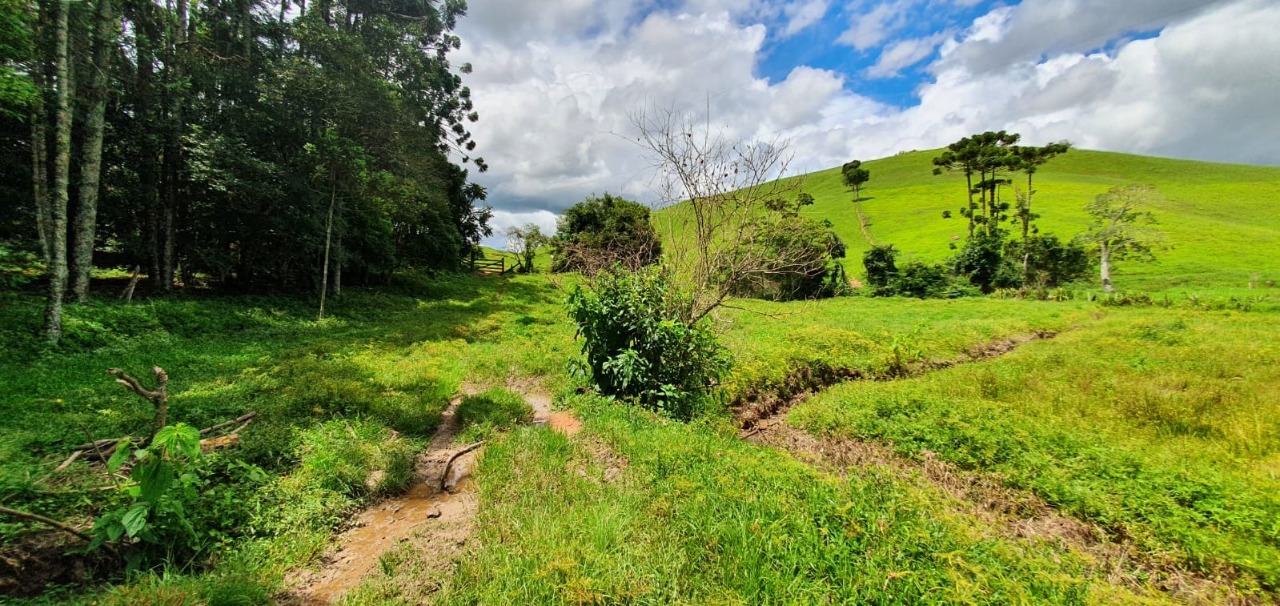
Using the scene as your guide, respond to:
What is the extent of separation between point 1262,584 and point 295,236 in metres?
23.6

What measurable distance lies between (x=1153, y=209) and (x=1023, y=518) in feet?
205

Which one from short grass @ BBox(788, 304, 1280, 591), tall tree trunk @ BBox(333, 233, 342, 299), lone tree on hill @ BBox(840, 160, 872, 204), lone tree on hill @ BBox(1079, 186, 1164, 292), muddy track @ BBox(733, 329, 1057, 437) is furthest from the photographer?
lone tree on hill @ BBox(840, 160, 872, 204)

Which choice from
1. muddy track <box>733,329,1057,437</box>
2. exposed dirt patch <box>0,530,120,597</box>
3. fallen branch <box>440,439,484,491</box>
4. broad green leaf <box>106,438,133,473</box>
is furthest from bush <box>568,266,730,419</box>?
exposed dirt patch <box>0,530,120,597</box>

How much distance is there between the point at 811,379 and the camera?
10.1 metres

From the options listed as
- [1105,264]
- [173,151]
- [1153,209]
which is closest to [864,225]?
[1153,209]

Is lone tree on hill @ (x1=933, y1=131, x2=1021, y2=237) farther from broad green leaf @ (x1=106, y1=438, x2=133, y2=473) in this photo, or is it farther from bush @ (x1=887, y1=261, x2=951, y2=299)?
broad green leaf @ (x1=106, y1=438, x2=133, y2=473)

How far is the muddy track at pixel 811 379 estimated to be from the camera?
8.25 meters

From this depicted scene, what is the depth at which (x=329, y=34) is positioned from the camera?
16.7 meters

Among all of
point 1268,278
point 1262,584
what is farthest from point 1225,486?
point 1268,278

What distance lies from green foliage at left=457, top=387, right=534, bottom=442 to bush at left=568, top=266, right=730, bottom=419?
1.49 m

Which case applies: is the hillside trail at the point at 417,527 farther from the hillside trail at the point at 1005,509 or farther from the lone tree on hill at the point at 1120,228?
the lone tree on hill at the point at 1120,228

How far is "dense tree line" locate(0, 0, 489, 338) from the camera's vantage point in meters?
10.1

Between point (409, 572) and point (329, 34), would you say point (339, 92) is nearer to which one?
point (329, 34)

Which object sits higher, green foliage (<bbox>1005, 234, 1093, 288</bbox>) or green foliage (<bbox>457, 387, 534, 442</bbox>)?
green foliage (<bbox>1005, 234, 1093, 288</bbox>)
